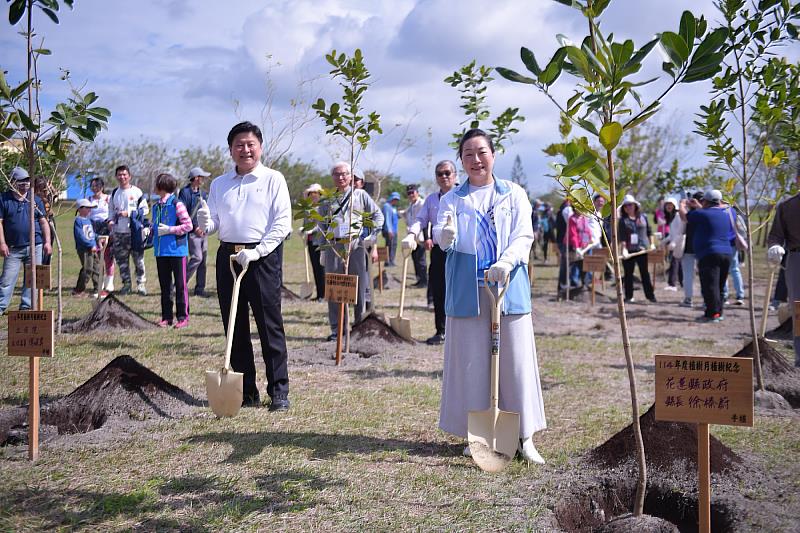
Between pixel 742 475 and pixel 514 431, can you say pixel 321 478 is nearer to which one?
pixel 514 431

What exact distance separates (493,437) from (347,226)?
4380 mm

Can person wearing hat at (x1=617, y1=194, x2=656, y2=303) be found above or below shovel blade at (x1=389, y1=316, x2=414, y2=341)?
above

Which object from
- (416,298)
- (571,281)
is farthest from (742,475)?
(571,281)

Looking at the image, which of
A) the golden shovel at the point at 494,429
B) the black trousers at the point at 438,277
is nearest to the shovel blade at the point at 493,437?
the golden shovel at the point at 494,429

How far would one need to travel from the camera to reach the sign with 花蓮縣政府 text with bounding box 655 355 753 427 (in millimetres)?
2826

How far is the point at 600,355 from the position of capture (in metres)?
8.24

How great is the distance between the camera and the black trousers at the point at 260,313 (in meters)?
5.20

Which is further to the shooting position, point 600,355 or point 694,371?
point 600,355

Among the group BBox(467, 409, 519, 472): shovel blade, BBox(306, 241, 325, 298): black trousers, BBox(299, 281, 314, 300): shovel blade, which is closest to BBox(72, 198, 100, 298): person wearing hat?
BBox(299, 281, 314, 300): shovel blade

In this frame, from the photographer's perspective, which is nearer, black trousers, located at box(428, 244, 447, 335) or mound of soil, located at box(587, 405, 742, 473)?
mound of soil, located at box(587, 405, 742, 473)

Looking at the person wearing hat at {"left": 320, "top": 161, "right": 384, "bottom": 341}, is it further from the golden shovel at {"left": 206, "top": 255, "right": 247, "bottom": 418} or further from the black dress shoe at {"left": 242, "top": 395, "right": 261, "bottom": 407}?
the golden shovel at {"left": 206, "top": 255, "right": 247, "bottom": 418}

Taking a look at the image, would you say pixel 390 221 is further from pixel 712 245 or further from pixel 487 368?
pixel 487 368

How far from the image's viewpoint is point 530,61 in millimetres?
2625

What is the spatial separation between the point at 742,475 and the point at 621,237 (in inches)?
403
